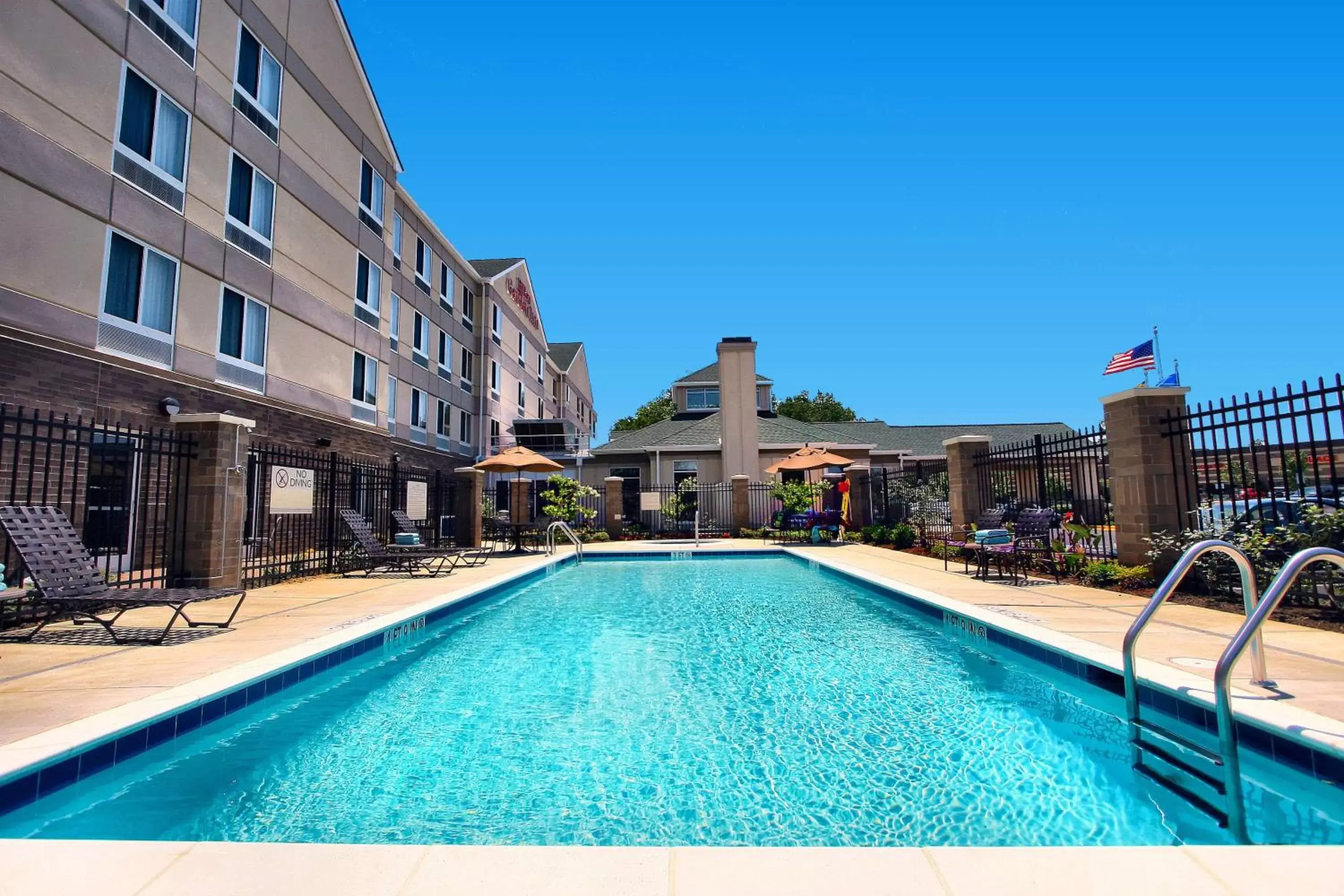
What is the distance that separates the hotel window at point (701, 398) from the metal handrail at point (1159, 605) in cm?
3152

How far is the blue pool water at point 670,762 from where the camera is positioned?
2.80m

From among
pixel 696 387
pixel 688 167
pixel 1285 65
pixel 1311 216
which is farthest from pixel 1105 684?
pixel 696 387

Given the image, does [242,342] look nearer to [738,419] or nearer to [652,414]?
[738,419]

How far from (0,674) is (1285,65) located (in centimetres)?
→ 1694

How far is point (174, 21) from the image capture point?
39.8ft

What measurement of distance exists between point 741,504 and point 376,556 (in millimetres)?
13382

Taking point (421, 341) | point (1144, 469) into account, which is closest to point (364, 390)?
point (421, 341)

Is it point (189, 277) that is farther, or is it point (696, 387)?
point (696, 387)

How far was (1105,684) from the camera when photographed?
4.32m

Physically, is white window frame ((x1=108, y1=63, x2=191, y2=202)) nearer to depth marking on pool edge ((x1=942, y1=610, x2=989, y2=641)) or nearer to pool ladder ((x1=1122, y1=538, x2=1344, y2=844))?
depth marking on pool edge ((x1=942, y1=610, x2=989, y2=641))

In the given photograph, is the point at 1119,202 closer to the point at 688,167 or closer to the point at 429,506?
the point at 688,167

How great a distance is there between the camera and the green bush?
51.8 feet

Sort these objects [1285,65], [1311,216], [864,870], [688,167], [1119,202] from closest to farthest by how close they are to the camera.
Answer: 1. [864,870]
2. [1285,65]
3. [1119,202]
4. [1311,216]
5. [688,167]

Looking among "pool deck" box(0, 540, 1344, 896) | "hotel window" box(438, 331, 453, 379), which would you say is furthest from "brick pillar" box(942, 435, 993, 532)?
"hotel window" box(438, 331, 453, 379)
